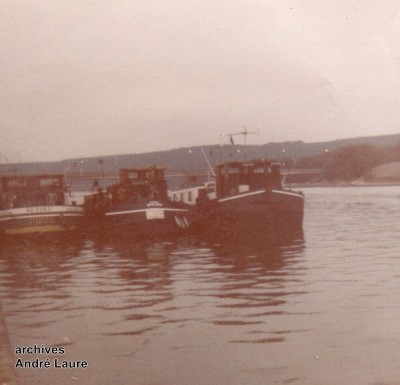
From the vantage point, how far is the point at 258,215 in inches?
188

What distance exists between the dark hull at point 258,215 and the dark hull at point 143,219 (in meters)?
0.25

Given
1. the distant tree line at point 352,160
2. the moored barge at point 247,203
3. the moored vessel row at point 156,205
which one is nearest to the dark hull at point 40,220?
the moored vessel row at point 156,205

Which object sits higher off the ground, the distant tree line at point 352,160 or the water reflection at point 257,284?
the distant tree line at point 352,160

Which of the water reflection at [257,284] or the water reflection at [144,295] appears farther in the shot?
the water reflection at [257,284]

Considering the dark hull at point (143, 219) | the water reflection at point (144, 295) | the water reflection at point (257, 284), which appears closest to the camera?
the water reflection at point (144, 295)

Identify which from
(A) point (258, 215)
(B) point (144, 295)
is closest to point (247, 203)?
(A) point (258, 215)

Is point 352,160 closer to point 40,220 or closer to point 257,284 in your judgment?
point 257,284

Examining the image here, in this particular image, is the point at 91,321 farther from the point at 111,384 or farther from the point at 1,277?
the point at 1,277

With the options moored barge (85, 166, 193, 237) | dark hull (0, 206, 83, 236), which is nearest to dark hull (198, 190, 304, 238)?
moored barge (85, 166, 193, 237)

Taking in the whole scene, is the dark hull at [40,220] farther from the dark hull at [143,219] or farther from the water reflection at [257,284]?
the water reflection at [257,284]

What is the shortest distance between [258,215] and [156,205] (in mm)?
874

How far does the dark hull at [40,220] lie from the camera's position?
4.29 m

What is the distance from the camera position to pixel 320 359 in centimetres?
372

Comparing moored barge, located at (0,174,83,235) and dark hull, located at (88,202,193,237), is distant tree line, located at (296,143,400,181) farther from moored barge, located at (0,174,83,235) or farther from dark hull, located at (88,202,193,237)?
moored barge, located at (0,174,83,235)
